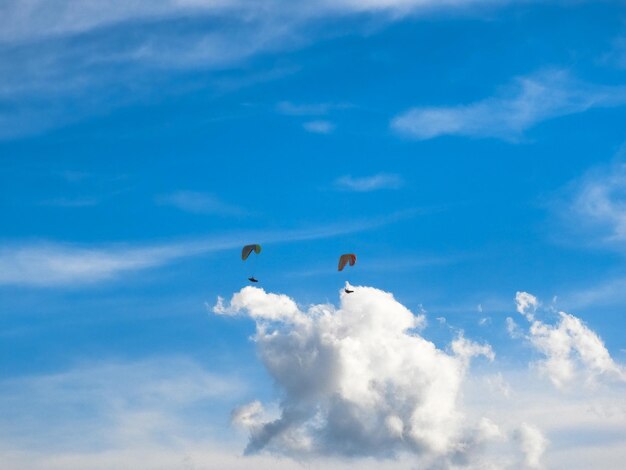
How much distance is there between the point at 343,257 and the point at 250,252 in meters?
20.6

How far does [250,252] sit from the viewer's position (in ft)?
545

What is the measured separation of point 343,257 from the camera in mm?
167375
